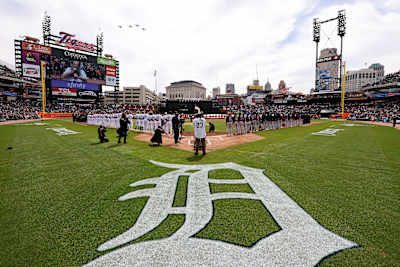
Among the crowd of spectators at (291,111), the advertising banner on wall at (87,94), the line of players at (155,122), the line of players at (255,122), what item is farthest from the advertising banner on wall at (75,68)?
the line of players at (255,122)

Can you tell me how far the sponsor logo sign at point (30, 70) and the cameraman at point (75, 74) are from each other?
5.77m

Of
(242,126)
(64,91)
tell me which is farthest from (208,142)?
(64,91)

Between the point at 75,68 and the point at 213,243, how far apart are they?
65.5 meters

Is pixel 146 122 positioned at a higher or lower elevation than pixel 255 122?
lower

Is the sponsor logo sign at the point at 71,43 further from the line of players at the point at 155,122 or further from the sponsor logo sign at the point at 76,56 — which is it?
the line of players at the point at 155,122

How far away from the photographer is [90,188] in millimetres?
4188

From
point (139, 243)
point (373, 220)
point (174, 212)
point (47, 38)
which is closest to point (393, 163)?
point (373, 220)

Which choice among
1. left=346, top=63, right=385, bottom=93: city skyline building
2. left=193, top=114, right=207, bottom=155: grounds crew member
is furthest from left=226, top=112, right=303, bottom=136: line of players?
left=346, top=63, right=385, bottom=93: city skyline building

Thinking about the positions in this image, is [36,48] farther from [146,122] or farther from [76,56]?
[146,122]

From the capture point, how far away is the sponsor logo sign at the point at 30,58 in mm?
43625

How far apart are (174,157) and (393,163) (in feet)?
26.1

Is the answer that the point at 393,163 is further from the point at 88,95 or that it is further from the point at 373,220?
the point at 88,95

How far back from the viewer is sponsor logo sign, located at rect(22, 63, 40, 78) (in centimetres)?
4346

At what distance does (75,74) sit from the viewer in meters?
52.0
